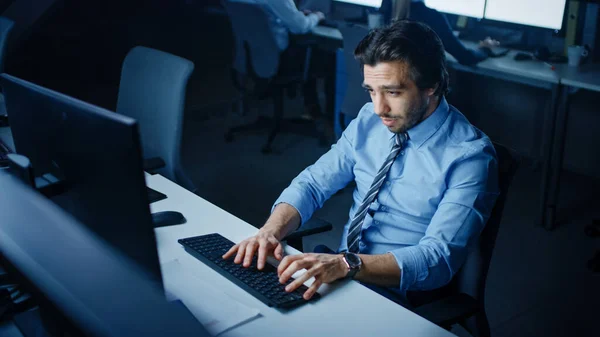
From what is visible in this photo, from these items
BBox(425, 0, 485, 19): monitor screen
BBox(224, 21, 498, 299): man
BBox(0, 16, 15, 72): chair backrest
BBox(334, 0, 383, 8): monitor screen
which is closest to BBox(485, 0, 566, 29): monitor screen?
BBox(425, 0, 485, 19): monitor screen

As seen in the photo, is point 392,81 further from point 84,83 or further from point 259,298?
point 84,83

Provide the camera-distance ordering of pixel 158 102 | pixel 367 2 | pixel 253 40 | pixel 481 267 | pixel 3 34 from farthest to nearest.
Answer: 1. pixel 367 2
2. pixel 253 40
3. pixel 3 34
4. pixel 158 102
5. pixel 481 267

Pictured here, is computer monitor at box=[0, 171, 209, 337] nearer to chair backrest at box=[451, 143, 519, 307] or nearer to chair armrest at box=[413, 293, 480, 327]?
chair armrest at box=[413, 293, 480, 327]

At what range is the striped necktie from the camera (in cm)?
167

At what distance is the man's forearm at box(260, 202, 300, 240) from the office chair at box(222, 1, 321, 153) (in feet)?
8.07

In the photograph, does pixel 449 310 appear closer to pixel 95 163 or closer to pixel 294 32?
pixel 95 163

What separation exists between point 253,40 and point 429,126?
2.72 meters

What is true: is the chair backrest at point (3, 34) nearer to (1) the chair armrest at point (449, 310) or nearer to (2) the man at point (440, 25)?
(2) the man at point (440, 25)

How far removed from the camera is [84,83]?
177 inches

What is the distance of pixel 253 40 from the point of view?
13.7 feet

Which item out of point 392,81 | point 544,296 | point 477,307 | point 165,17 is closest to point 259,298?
point 477,307

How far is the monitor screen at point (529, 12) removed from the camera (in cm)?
341

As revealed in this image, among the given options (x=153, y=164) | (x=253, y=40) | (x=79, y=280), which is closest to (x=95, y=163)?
(x=79, y=280)

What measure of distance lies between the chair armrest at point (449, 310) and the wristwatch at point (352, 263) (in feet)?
0.50
